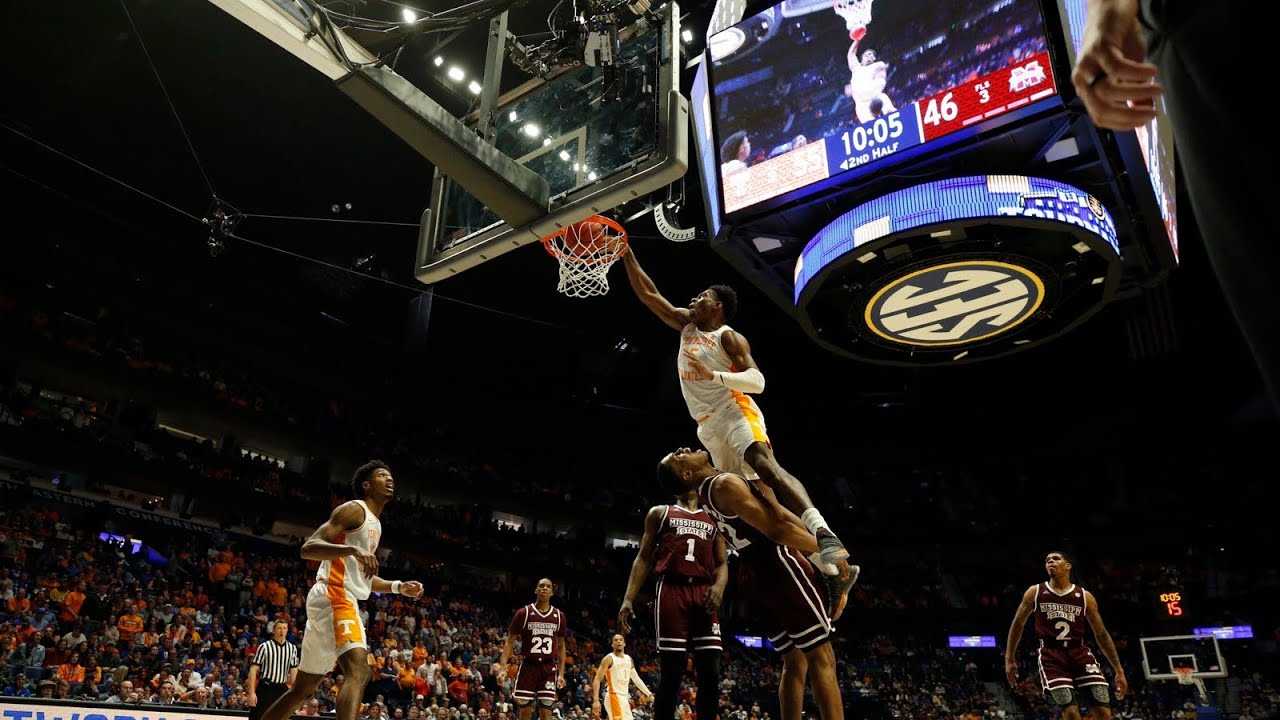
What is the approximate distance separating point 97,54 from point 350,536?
12786 millimetres

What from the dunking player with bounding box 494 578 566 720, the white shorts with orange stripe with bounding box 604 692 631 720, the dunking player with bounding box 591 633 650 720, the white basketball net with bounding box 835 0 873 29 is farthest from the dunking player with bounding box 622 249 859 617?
the white shorts with orange stripe with bounding box 604 692 631 720

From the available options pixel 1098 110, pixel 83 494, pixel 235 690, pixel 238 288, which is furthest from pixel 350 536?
pixel 238 288

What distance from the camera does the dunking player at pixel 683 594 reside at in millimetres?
5215

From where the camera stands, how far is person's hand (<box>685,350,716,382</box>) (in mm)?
5109

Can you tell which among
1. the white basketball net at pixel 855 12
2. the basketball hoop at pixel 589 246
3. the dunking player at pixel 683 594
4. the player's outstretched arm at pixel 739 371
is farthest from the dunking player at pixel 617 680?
the white basketball net at pixel 855 12

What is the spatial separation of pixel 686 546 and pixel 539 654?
4.22 m

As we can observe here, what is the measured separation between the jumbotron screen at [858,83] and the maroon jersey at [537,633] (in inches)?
210

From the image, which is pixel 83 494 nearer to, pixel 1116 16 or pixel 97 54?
pixel 97 54

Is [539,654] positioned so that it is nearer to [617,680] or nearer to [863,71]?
[617,680]

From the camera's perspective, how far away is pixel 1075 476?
29656mm

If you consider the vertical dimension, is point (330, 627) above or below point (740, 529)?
below

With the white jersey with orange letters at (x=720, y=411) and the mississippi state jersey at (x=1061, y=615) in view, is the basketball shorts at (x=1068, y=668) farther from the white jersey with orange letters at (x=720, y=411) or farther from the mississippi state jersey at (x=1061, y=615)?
the white jersey with orange letters at (x=720, y=411)

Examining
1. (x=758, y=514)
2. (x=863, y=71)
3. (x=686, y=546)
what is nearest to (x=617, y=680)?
(x=686, y=546)

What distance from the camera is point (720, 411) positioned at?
5.13m
